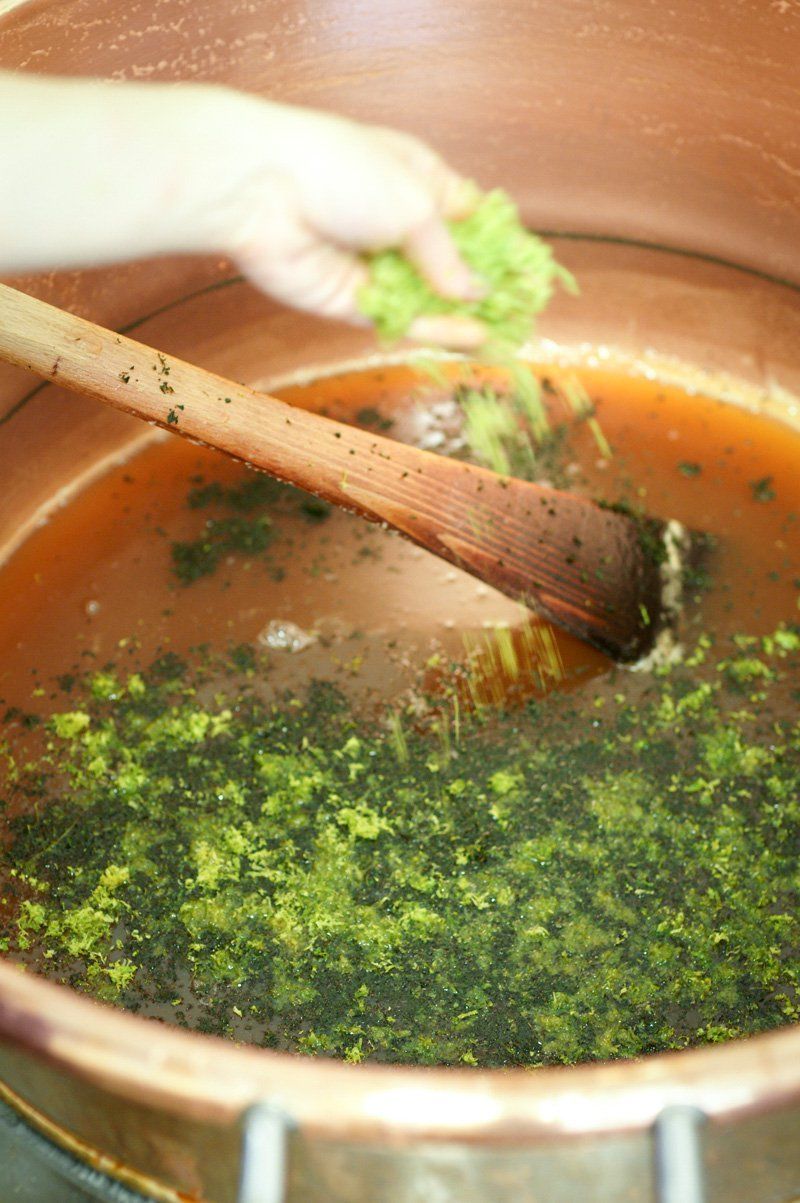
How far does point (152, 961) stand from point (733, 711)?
1.95 feet

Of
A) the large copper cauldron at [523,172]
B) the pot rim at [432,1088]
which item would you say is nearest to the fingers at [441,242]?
the large copper cauldron at [523,172]

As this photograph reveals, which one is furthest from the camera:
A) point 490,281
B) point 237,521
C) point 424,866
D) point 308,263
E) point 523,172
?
point 523,172

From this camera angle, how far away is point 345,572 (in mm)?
1271

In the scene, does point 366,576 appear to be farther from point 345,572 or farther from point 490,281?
point 490,281

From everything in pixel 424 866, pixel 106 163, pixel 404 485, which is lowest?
pixel 424 866

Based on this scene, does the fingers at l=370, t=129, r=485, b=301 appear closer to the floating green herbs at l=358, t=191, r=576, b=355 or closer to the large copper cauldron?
the floating green herbs at l=358, t=191, r=576, b=355

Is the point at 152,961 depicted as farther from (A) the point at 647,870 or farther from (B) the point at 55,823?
(A) the point at 647,870

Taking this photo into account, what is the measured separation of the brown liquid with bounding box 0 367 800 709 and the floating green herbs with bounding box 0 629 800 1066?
7 cm

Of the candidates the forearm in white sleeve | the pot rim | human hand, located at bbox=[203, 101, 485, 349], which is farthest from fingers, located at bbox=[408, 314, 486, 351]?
the pot rim

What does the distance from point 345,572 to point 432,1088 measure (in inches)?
33.0

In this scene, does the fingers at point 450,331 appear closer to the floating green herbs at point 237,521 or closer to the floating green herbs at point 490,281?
the floating green herbs at point 490,281

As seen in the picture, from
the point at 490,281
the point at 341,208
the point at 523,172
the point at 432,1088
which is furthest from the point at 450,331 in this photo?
the point at 432,1088

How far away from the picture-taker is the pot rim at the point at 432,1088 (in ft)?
1.53

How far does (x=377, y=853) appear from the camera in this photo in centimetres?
99
